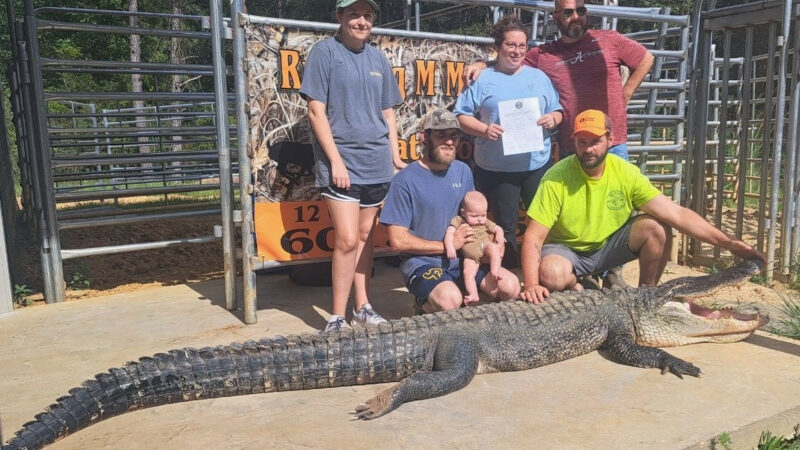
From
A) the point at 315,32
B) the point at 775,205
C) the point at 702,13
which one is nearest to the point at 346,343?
the point at 315,32

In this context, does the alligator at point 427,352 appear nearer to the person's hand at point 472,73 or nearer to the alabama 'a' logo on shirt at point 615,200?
the alabama 'a' logo on shirt at point 615,200

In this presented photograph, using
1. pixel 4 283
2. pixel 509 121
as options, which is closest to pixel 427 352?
pixel 509 121

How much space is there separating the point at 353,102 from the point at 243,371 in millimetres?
1594

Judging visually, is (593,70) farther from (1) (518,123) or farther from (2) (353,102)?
(2) (353,102)

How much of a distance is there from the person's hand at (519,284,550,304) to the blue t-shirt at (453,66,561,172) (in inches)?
36.2

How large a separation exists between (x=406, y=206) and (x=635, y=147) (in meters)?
2.70

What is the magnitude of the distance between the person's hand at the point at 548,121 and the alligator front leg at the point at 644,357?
1372mm

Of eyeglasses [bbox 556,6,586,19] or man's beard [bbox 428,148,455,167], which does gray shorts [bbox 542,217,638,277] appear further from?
eyeglasses [bbox 556,6,586,19]

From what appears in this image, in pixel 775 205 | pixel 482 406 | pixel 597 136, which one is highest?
pixel 597 136

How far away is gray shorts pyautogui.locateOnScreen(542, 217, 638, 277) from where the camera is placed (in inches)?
154

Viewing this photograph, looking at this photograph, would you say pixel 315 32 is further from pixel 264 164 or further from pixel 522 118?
pixel 522 118

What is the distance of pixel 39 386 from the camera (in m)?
3.11

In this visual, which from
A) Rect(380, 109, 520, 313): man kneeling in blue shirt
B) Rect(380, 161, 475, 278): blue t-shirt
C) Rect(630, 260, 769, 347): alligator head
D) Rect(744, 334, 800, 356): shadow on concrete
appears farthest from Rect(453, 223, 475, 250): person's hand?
Rect(744, 334, 800, 356): shadow on concrete

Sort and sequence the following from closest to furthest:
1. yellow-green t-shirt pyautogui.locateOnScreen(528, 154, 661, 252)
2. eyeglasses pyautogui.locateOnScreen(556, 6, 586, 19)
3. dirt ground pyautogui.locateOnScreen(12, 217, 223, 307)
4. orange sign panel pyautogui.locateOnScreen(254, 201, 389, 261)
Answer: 1. yellow-green t-shirt pyautogui.locateOnScreen(528, 154, 661, 252)
2. eyeglasses pyautogui.locateOnScreen(556, 6, 586, 19)
3. orange sign panel pyautogui.locateOnScreen(254, 201, 389, 261)
4. dirt ground pyautogui.locateOnScreen(12, 217, 223, 307)
